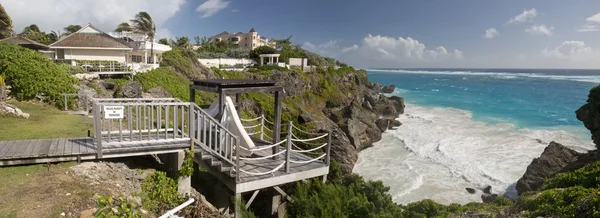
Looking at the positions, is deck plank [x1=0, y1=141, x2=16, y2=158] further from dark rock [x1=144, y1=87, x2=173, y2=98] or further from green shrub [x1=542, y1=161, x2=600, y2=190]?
dark rock [x1=144, y1=87, x2=173, y2=98]

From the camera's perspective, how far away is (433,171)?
72.7 feet

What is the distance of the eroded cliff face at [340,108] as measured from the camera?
84.0 ft

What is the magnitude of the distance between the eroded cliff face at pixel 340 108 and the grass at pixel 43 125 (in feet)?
47.7

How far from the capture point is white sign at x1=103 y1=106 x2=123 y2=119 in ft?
21.1

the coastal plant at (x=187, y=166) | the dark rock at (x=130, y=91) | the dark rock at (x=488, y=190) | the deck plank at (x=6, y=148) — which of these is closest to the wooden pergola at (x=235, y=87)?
the coastal plant at (x=187, y=166)

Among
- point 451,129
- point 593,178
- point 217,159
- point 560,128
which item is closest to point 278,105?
point 217,159

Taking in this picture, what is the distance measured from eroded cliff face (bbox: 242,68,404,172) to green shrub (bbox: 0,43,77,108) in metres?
14.3

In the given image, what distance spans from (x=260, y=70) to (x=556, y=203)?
40803 millimetres

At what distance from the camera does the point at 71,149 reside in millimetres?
6559

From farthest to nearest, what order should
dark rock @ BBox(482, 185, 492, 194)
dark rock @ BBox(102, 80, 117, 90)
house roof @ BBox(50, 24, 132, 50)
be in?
1. house roof @ BBox(50, 24, 132, 50)
2. dark rock @ BBox(102, 80, 117, 90)
3. dark rock @ BBox(482, 185, 492, 194)

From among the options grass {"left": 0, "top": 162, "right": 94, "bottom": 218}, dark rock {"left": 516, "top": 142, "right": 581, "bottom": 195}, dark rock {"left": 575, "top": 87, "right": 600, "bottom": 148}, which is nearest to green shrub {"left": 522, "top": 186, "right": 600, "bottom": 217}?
grass {"left": 0, "top": 162, "right": 94, "bottom": 218}

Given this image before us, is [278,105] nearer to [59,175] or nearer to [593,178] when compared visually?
[59,175]

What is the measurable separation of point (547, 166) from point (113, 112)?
68.6 feet

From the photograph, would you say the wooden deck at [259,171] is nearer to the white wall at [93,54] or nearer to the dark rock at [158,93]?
the dark rock at [158,93]
